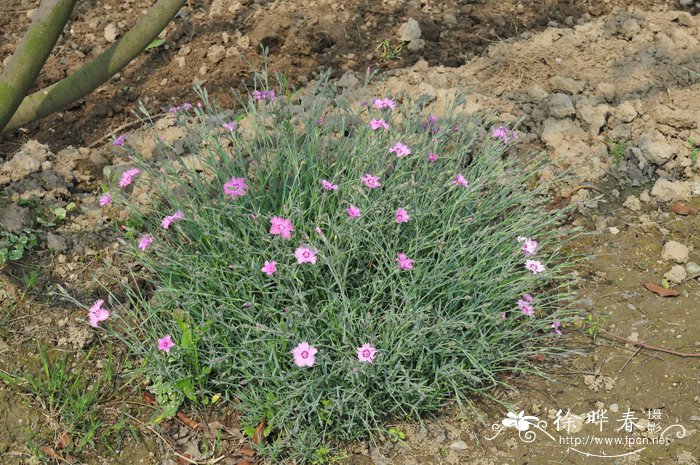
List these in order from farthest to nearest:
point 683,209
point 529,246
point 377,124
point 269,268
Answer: point 683,209 → point 377,124 → point 529,246 → point 269,268

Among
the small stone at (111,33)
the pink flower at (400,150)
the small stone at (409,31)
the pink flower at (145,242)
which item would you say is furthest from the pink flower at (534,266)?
the small stone at (111,33)

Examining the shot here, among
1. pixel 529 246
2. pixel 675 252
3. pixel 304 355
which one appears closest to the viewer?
pixel 304 355

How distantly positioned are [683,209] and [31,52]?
2851 millimetres

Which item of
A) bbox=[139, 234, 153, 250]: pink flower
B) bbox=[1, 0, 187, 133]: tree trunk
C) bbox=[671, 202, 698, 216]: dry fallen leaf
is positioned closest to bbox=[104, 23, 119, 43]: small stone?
bbox=[1, 0, 187, 133]: tree trunk

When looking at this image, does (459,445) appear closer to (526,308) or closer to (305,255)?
(526,308)

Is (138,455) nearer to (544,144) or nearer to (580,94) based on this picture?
(544,144)

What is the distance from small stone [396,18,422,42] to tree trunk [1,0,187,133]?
1.51 metres

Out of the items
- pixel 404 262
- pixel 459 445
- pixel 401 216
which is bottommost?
pixel 459 445

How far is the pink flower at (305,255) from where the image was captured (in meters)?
2.54

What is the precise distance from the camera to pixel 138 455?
105 inches

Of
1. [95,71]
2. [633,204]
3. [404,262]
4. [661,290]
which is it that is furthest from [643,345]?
[95,71]

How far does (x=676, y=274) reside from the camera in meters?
3.19

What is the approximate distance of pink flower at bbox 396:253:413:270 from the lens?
2.66m

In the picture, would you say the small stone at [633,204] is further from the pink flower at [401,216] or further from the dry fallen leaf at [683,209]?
the pink flower at [401,216]
